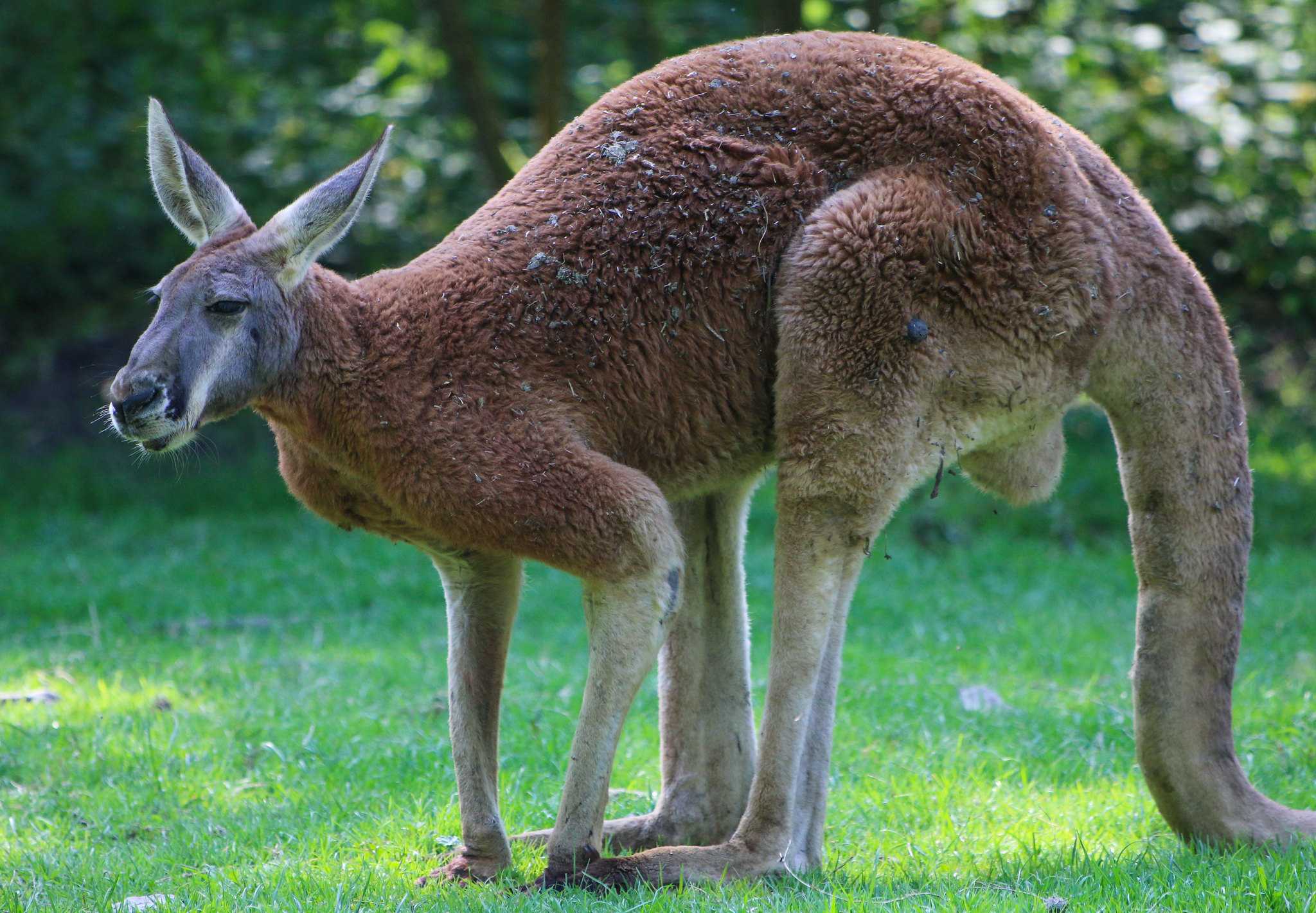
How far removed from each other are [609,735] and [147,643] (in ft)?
13.7

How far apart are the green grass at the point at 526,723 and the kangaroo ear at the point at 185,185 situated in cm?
188

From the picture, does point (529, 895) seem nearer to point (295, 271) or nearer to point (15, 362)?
point (295, 271)

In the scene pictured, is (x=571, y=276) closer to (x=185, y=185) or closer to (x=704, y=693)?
(x=185, y=185)

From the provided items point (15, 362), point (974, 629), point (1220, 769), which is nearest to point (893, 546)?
point (974, 629)

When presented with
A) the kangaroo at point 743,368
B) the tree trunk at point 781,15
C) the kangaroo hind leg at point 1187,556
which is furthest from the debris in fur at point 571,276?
the tree trunk at point 781,15

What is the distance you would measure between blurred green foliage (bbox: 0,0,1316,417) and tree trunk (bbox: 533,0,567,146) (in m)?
0.04

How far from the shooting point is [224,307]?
3.97 metres

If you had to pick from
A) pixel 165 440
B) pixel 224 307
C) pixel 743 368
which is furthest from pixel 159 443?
pixel 743 368

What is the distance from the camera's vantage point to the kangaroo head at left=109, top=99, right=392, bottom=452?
3838 millimetres

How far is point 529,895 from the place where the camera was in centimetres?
402

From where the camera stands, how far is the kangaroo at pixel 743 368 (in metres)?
4.05

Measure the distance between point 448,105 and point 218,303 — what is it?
9071 mm

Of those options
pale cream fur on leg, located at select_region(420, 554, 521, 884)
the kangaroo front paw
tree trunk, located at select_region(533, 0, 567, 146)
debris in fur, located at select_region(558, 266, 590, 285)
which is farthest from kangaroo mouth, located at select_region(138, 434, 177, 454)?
tree trunk, located at select_region(533, 0, 567, 146)

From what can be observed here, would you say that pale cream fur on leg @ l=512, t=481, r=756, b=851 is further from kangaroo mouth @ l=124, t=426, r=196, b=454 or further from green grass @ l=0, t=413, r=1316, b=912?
kangaroo mouth @ l=124, t=426, r=196, b=454
